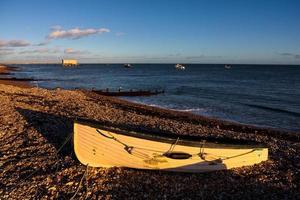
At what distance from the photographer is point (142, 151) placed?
10586 millimetres

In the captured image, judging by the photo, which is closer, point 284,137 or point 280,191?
point 280,191

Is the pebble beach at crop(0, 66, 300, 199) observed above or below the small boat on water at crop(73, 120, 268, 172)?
below

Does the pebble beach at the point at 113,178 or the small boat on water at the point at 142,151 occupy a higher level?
the small boat on water at the point at 142,151

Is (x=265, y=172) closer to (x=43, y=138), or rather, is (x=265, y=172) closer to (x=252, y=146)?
(x=252, y=146)

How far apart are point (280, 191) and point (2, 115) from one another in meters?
16.6

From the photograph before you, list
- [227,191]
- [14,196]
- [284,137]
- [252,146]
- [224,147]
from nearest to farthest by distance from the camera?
[14,196], [227,191], [224,147], [252,146], [284,137]

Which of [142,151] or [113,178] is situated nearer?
[113,178]

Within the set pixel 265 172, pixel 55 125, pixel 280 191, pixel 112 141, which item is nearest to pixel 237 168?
pixel 265 172

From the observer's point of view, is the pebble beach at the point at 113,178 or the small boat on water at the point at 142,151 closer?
the pebble beach at the point at 113,178

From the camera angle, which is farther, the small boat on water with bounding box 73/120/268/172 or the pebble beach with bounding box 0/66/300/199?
the small boat on water with bounding box 73/120/268/172

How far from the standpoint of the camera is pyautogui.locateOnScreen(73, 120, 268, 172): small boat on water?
33.9ft

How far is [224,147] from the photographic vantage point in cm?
1112

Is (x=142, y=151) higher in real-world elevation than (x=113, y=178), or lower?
higher

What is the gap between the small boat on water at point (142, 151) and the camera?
10344 millimetres
